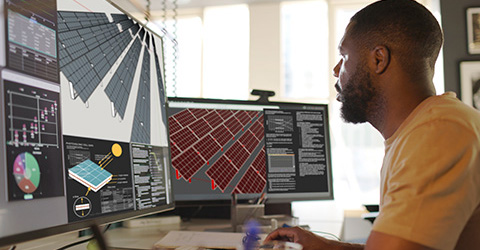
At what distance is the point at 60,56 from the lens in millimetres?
645

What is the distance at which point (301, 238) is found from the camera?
954 millimetres

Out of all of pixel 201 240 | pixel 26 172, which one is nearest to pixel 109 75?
pixel 26 172

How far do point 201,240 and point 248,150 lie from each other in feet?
1.52

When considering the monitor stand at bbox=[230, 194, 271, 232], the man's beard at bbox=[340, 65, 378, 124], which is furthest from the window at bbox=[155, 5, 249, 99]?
the man's beard at bbox=[340, 65, 378, 124]

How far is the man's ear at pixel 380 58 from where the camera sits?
0.93m

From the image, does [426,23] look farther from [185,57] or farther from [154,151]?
[185,57]

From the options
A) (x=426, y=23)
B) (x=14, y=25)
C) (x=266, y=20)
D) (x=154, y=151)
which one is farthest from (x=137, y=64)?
(x=266, y=20)

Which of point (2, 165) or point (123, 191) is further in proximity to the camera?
point (123, 191)

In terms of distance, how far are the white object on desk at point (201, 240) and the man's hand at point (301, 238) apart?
0.07 metres

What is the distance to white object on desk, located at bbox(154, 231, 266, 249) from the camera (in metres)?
0.95

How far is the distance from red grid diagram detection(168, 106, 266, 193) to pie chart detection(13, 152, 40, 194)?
0.76 m

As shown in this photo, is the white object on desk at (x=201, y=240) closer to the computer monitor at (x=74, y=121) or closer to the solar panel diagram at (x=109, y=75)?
the computer monitor at (x=74, y=121)

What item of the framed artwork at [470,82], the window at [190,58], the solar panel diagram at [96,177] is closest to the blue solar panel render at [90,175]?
the solar panel diagram at [96,177]

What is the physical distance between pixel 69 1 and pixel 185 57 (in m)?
4.48
